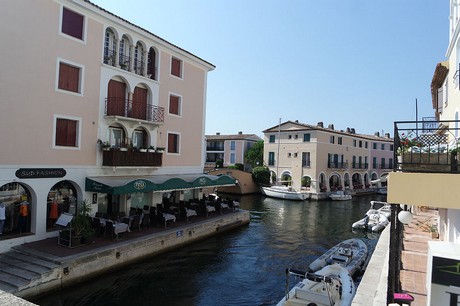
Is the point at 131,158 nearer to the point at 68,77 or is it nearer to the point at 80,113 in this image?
the point at 80,113

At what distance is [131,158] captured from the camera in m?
19.6

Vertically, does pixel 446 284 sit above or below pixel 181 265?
above

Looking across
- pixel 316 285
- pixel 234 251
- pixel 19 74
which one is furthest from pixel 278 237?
pixel 19 74

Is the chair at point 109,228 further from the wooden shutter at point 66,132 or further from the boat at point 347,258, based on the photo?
the boat at point 347,258

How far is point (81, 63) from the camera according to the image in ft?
56.9

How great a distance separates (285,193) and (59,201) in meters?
31.2

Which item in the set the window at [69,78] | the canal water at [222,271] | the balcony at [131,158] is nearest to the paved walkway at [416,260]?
the canal water at [222,271]

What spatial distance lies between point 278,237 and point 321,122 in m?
36.6

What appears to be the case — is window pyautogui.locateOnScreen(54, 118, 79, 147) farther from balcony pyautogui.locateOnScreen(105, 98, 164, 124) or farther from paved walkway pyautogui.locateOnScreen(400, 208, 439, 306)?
paved walkway pyautogui.locateOnScreen(400, 208, 439, 306)

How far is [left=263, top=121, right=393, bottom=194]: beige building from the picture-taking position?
154ft

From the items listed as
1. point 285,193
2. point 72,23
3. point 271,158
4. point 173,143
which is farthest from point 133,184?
point 271,158

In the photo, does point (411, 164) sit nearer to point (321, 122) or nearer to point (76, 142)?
point (76, 142)

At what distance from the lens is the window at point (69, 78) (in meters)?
16.5

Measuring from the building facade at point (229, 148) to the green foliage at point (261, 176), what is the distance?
499 inches
